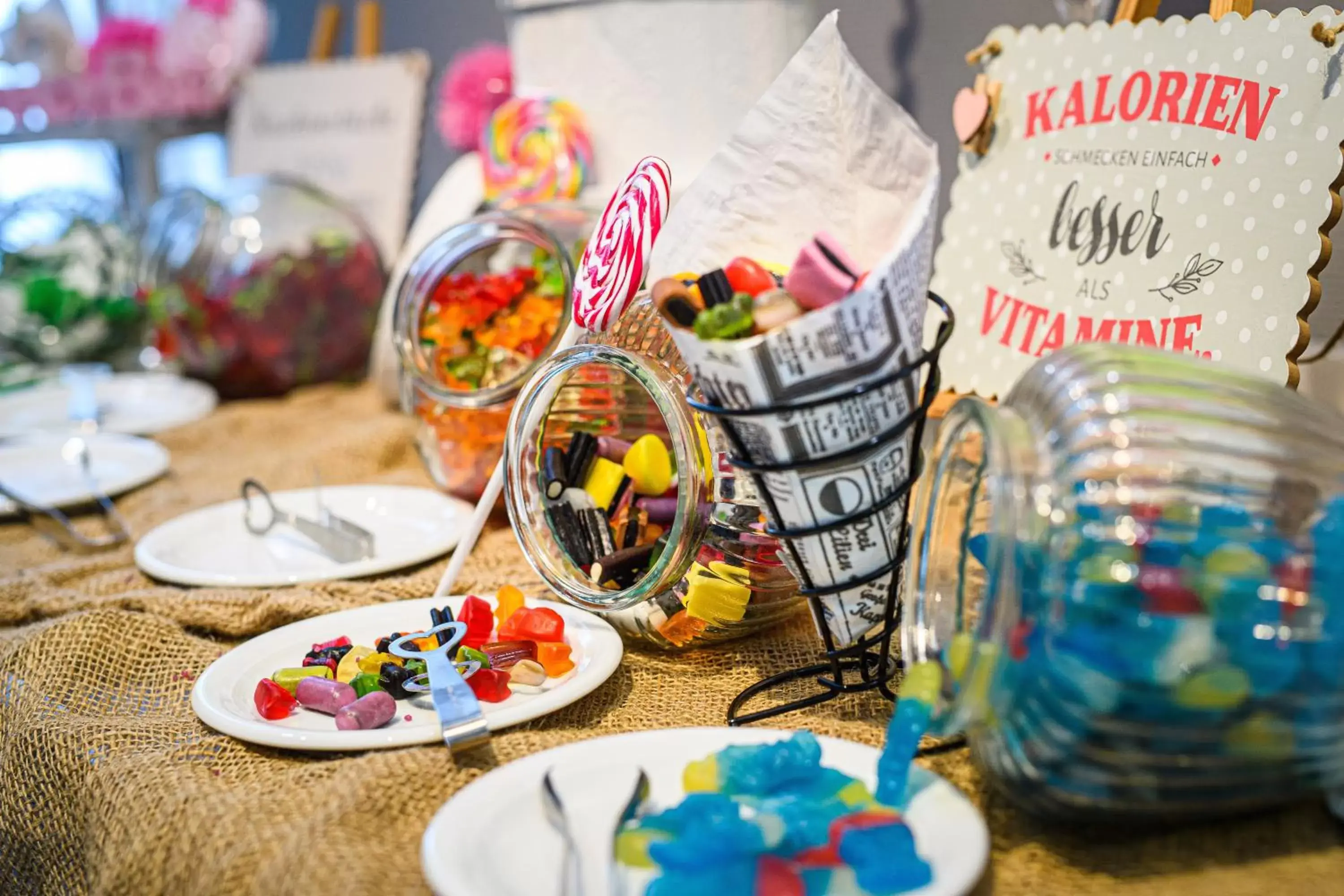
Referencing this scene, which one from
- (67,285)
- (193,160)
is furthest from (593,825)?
(193,160)

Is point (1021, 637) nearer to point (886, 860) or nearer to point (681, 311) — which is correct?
point (886, 860)

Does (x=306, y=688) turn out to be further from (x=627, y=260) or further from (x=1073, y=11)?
(x=1073, y=11)

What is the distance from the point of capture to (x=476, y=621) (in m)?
0.76

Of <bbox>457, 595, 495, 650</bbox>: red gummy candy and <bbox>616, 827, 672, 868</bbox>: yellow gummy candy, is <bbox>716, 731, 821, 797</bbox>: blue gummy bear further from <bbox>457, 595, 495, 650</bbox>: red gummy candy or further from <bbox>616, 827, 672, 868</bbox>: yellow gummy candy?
<bbox>457, 595, 495, 650</bbox>: red gummy candy

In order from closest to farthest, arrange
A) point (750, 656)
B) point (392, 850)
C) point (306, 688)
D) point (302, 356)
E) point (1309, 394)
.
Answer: point (392, 850) → point (306, 688) → point (750, 656) → point (1309, 394) → point (302, 356)

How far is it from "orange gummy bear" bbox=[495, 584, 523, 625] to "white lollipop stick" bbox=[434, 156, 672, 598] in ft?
0.26

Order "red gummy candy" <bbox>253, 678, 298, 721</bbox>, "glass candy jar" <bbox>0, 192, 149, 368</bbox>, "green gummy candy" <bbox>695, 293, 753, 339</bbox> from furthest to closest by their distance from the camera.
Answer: "glass candy jar" <bbox>0, 192, 149, 368</bbox> → "red gummy candy" <bbox>253, 678, 298, 721</bbox> → "green gummy candy" <bbox>695, 293, 753, 339</bbox>

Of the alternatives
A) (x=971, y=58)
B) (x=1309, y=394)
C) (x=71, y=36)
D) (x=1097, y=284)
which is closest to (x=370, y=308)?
(x=71, y=36)

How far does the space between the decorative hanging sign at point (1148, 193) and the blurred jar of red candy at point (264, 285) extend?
989 mm

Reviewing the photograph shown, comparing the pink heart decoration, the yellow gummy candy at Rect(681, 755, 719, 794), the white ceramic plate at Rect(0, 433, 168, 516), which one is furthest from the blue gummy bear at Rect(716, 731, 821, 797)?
the white ceramic plate at Rect(0, 433, 168, 516)

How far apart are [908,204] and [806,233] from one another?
0.32 ft

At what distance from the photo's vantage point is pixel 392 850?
1.84 feet

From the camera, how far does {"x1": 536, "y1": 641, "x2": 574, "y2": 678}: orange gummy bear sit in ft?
2.37

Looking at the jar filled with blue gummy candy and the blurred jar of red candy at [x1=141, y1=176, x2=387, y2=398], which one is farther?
the blurred jar of red candy at [x1=141, y1=176, x2=387, y2=398]
